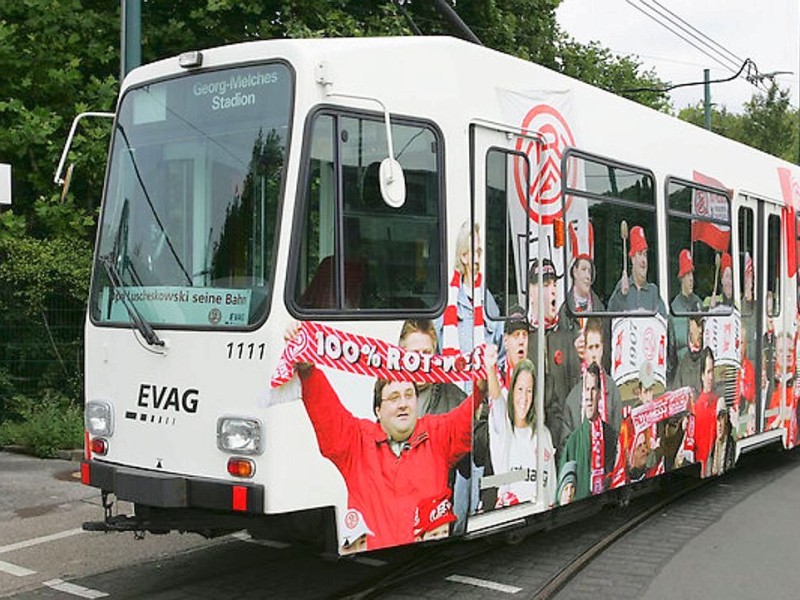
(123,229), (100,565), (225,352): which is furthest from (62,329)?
(225,352)

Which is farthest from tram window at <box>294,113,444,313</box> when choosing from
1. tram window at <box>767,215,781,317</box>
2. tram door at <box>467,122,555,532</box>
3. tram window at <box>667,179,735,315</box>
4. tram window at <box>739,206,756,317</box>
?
tram window at <box>767,215,781,317</box>

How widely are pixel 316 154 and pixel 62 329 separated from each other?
25.9ft

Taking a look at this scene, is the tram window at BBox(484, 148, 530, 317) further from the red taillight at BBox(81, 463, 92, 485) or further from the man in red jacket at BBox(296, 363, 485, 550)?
the red taillight at BBox(81, 463, 92, 485)

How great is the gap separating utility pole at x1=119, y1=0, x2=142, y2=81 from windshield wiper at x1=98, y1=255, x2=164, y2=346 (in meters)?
4.06

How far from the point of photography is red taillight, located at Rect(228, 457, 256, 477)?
5043 mm

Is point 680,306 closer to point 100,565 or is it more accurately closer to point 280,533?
point 280,533

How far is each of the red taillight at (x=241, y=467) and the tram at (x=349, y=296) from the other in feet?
0.07

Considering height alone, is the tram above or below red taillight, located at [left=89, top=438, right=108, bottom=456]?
above

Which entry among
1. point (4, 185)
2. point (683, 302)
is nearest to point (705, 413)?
point (683, 302)

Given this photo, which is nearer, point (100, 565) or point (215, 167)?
point (215, 167)

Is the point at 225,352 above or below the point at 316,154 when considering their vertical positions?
below

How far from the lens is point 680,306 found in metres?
8.45

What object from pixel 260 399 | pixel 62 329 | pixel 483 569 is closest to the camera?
pixel 260 399

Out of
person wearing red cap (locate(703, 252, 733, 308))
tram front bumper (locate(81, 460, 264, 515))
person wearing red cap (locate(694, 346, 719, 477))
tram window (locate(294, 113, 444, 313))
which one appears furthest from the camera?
person wearing red cap (locate(703, 252, 733, 308))
